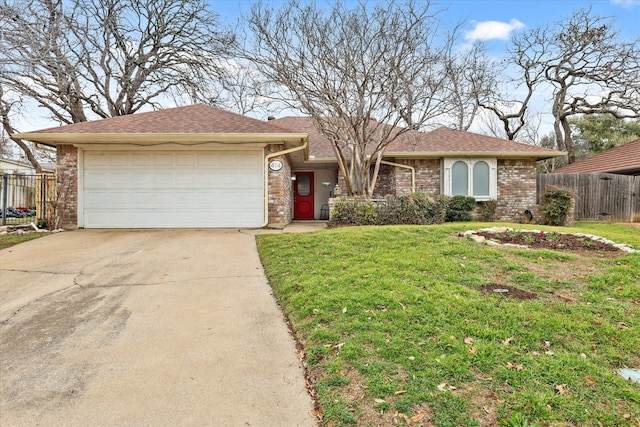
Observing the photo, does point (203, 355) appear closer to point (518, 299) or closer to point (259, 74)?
point (518, 299)

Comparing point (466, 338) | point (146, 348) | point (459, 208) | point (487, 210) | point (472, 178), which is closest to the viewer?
point (466, 338)

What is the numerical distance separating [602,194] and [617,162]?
3791 mm

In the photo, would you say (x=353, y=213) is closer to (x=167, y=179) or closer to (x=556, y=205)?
(x=167, y=179)

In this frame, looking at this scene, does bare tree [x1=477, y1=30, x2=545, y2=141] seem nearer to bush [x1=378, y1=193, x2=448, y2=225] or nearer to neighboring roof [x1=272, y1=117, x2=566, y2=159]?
neighboring roof [x1=272, y1=117, x2=566, y2=159]

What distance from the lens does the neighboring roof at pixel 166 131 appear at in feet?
30.0

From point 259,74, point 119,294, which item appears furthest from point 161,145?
point 119,294

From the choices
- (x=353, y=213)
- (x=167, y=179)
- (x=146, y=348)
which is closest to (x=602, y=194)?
(x=353, y=213)

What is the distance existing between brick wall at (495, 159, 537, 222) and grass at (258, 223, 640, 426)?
8.29 m

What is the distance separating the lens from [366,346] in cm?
277

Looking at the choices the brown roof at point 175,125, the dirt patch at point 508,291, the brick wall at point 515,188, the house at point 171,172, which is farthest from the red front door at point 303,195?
the dirt patch at point 508,291

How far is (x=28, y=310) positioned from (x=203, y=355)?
2.52 m

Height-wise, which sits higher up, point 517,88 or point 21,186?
point 517,88

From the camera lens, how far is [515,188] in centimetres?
1309

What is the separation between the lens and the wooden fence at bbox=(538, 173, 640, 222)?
1324 cm
